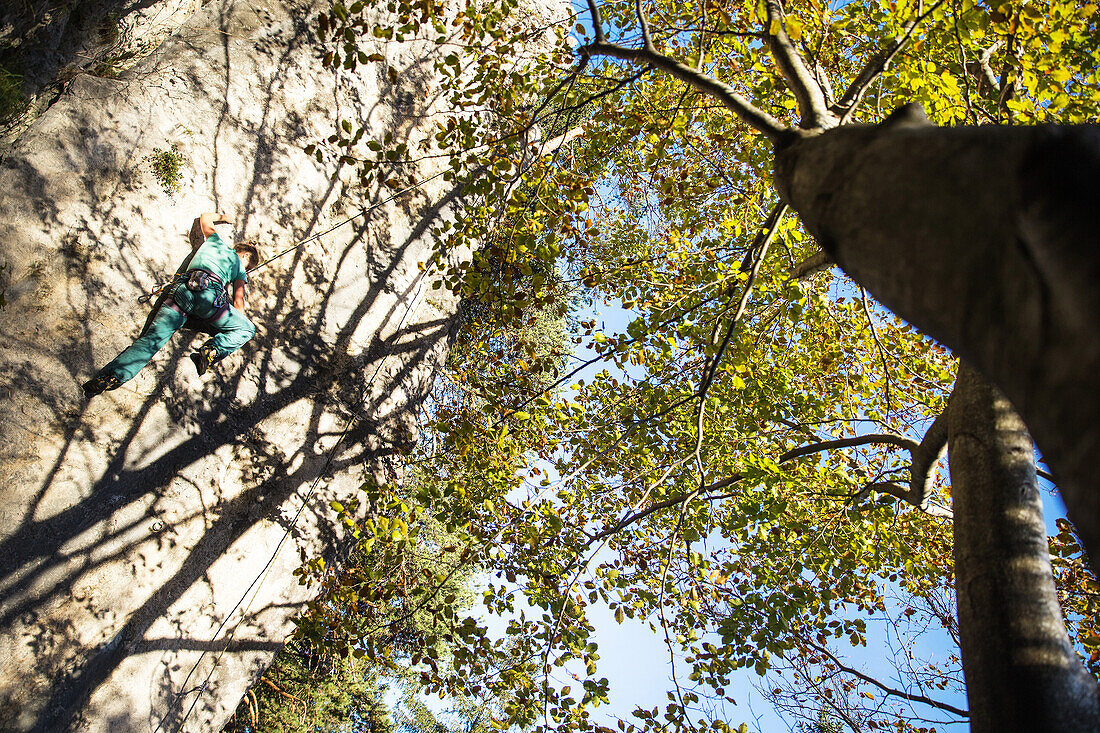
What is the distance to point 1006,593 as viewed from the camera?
7.18ft

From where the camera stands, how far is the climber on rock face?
459cm

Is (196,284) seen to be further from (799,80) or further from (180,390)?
Answer: (799,80)

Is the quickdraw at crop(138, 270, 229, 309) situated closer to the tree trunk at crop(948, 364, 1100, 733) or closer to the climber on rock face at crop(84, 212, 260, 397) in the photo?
the climber on rock face at crop(84, 212, 260, 397)

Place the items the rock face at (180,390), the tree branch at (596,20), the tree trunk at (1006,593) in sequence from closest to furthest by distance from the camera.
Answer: the tree trunk at (1006,593) < the tree branch at (596,20) < the rock face at (180,390)

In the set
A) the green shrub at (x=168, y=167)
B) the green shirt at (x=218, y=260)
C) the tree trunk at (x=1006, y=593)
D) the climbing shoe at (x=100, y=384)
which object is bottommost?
the tree trunk at (x=1006, y=593)

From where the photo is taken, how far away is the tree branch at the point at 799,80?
279 centimetres

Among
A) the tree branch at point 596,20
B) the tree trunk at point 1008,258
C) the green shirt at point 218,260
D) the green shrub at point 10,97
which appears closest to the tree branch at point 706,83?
the tree branch at point 596,20

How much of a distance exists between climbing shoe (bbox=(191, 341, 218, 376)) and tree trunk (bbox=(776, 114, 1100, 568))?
17.1 feet

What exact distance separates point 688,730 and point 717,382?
3.59 meters

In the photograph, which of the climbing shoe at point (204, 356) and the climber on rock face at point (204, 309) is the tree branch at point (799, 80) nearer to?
the climber on rock face at point (204, 309)

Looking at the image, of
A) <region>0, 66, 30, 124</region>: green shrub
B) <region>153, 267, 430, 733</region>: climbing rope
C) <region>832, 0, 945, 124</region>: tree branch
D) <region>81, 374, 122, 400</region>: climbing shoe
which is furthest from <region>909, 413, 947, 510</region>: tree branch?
<region>0, 66, 30, 124</region>: green shrub

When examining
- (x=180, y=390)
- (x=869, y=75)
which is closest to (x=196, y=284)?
(x=180, y=390)

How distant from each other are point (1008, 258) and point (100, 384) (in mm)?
5682

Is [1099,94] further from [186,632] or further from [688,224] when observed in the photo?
[186,632]
